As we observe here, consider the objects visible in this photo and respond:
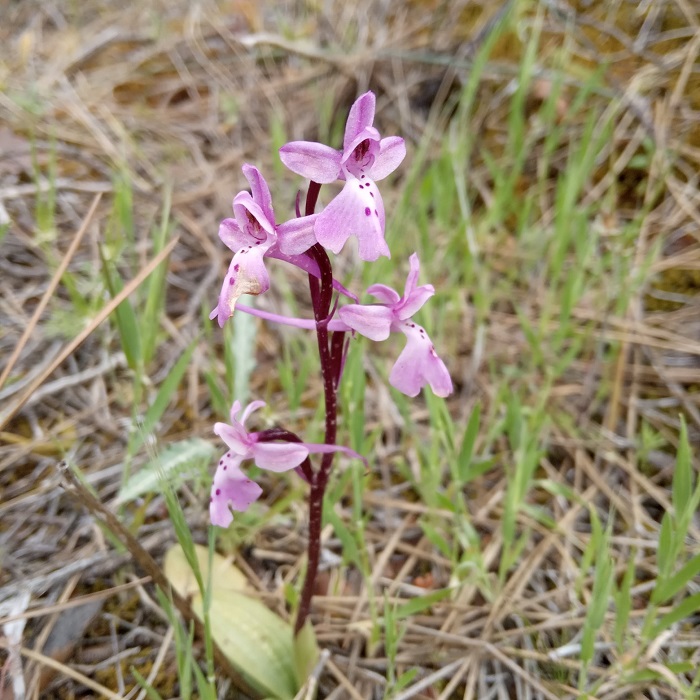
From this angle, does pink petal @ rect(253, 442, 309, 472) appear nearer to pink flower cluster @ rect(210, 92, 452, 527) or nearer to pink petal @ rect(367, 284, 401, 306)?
pink flower cluster @ rect(210, 92, 452, 527)

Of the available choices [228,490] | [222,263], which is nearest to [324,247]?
[228,490]

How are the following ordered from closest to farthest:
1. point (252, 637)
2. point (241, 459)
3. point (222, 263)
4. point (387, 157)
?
point (387, 157) < point (241, 459) < point (252, 637) < point (222, 263)

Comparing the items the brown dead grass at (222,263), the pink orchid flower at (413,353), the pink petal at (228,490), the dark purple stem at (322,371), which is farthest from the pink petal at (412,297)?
the brown dead grass at (222,263)

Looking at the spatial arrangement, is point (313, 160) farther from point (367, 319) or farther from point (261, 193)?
point (367, 319)

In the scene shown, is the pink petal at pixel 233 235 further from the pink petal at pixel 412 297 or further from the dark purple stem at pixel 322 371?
the pink petal at pixel 412 297

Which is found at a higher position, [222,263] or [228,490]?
[222,263]

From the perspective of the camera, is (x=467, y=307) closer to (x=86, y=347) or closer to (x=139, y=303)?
(x=139, y=303)

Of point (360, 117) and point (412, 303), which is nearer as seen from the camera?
point (360, 117)

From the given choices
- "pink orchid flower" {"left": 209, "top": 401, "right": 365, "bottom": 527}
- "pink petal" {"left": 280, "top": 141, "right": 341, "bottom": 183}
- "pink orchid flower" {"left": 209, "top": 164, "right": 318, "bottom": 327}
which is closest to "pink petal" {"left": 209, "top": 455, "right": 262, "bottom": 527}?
"pink orchid flower" {"left": 209, "top": 401, "right": 365, "bottom": 527}
